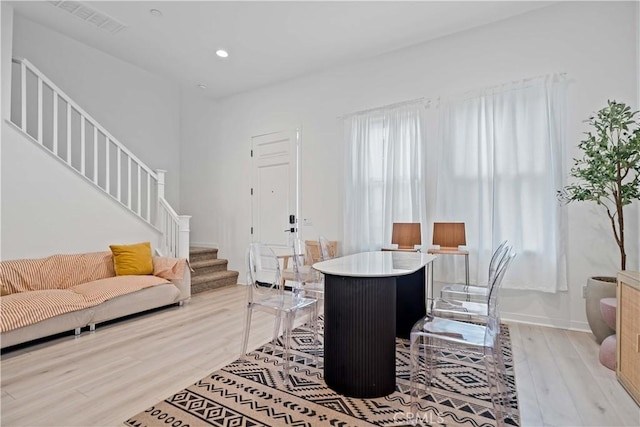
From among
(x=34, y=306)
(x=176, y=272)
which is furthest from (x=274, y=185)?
(x=34, y=306)

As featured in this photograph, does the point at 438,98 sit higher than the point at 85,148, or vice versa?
the point at 438,98

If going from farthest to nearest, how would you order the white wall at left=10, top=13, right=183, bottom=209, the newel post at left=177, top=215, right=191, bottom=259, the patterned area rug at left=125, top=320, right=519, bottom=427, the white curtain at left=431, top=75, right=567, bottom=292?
the newel post at left=177, top=215, right=191, bottom=259
the white wall at left=10, top=13, right=183, bottom=209
the white curtain at left=431, top=75, right=567, bottom=292
the patterned area rug at left=125, top=320, right=519, bottom=427

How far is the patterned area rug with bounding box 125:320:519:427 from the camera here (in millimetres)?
1746

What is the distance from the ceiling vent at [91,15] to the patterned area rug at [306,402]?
396 cm

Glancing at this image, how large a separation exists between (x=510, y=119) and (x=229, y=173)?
4337 millimetres

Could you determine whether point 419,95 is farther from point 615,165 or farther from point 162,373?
point 162,373

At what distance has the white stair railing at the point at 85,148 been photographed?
4008 mm

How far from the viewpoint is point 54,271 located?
3.46 meters

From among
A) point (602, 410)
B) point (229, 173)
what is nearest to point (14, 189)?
point (229, 173)

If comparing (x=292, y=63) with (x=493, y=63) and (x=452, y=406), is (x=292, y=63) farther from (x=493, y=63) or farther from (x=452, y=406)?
(x=452, y=406)

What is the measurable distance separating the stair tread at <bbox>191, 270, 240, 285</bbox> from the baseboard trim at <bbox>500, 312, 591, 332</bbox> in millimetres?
3918

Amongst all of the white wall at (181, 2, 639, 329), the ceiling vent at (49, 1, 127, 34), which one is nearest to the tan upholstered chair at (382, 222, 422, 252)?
the white wall at (181, 2, 639, 329)

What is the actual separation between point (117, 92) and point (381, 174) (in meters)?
4.30

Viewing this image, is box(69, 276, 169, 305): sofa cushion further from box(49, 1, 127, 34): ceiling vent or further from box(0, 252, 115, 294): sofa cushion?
box(49, 1, 127, 34): ceiling vent
